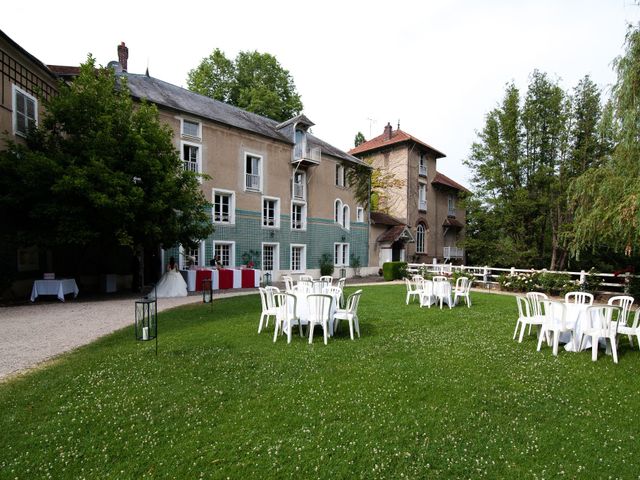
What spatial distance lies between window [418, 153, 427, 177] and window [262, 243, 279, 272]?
1562cm

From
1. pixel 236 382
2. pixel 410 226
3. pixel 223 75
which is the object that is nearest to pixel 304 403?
pixel 236 382

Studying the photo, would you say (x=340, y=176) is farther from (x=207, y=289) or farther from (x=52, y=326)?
(x=52, y=326)

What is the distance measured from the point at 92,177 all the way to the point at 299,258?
13.9m

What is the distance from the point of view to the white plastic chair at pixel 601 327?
594cm

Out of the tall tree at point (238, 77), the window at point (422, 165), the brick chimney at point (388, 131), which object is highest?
the tall tree at point (238, 77)

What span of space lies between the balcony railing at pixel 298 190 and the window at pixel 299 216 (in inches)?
17.9

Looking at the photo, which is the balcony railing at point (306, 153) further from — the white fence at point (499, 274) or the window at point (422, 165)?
the window at point (422, 165)

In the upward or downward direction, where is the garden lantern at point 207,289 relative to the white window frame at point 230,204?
downward

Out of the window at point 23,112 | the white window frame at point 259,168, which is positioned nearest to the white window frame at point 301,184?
the white window frame at point 259,168

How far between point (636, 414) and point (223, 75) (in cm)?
3532

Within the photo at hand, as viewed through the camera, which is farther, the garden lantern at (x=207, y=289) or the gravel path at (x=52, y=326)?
the garden lantern at (x=207, y=289)

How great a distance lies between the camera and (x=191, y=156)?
61.0ft

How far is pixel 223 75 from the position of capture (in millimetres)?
32531

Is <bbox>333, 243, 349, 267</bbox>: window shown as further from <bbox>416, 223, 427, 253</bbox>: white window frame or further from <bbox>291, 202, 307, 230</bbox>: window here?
<bbox>416, 223, 427, 253</bbox>: white window frame
